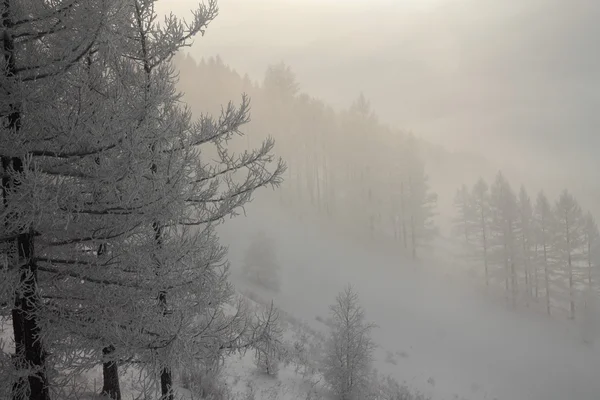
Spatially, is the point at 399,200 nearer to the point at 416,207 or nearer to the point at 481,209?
the point at 416,207

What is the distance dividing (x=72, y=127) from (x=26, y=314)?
8.09 feet

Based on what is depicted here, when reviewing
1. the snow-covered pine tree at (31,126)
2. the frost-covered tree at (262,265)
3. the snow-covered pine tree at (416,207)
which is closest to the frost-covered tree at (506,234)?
the snow-covered pine tree at (416,207)

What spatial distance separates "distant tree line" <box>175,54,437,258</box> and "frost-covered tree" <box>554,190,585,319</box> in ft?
42.4

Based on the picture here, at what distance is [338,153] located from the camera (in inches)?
2138

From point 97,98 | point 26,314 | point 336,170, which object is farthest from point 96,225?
point 336,170

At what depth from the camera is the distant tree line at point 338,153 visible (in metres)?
47.0

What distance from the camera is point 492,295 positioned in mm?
38250

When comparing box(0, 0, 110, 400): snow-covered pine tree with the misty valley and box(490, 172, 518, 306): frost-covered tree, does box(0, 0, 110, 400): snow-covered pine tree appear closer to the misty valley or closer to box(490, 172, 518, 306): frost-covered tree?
the misty valley

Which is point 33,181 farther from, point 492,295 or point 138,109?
point 492,295

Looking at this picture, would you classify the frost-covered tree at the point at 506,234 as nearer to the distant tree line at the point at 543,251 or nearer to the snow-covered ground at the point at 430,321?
the distant tree line at the point at 543,251

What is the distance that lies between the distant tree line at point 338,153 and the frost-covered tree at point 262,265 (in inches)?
688

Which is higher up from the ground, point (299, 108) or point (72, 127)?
point (299, 108)

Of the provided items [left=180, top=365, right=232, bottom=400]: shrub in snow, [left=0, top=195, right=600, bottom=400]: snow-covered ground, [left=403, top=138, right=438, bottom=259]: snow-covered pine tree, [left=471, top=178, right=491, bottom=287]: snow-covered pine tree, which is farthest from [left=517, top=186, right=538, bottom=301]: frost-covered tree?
[left=180, top=365, right=232, bottom=400]: shrub in snow

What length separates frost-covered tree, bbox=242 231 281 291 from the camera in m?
31.4
